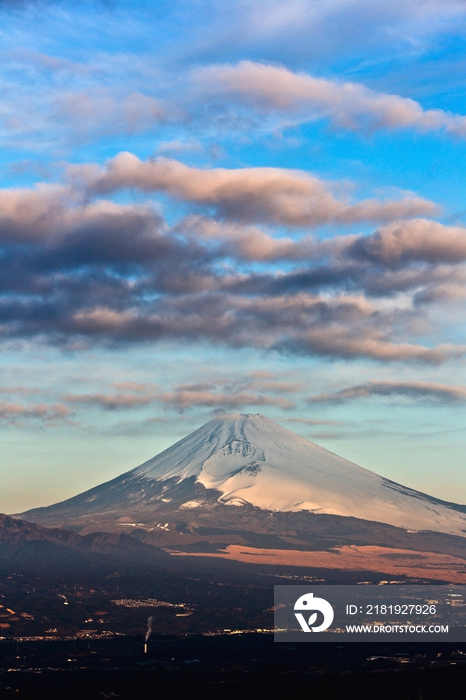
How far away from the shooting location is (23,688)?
106 m

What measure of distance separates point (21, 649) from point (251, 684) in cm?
4404

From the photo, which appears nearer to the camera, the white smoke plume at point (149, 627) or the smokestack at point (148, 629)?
the smokestack at point (148, 629)

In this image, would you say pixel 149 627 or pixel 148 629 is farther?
pixel 149 627

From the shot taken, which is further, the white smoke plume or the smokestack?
the white smoke plume

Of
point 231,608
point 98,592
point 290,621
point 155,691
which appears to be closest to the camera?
point 155,691

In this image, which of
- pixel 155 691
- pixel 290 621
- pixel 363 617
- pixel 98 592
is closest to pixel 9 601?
pixel 98 592

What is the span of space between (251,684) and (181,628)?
5483 cm

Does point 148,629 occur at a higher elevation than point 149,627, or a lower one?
lower

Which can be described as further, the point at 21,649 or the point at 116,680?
the point at 21,649

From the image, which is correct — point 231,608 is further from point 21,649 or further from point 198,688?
point 198,688

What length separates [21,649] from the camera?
138 metres

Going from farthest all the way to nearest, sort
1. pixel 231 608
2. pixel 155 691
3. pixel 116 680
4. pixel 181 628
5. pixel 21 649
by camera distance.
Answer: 1. pixel 231 608
2. pixel 181 628
3. pixel 21 649
4. pixel 116 680
5. pixel 155 691

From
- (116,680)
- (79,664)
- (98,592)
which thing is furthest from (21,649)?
(98,592)

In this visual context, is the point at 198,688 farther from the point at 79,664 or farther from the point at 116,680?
the point at 79,664
